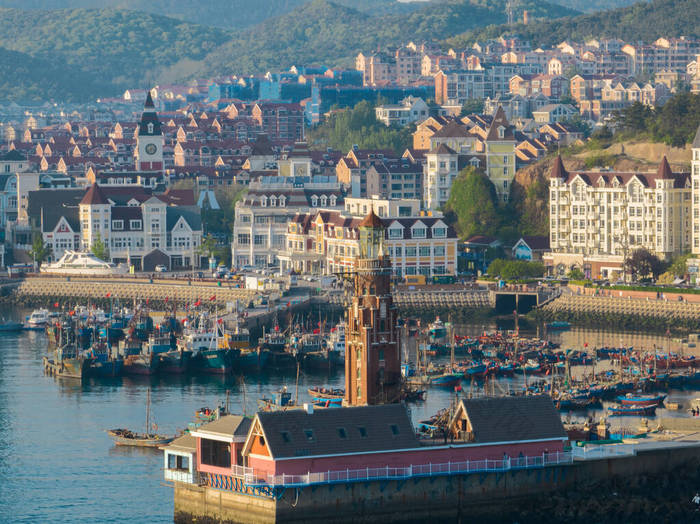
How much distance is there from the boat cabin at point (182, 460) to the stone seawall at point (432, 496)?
291mm

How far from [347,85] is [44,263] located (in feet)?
262

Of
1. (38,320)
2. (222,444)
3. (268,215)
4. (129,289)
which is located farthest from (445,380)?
(268,215)

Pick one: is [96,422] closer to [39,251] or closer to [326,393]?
[326,393]

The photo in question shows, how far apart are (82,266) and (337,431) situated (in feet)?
219

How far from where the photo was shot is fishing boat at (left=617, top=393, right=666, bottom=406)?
2884 inches

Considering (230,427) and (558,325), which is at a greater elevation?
(230,427)

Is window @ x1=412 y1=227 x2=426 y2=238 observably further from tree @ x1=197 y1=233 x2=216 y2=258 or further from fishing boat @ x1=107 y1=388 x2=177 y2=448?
fishing boat @ x1=107 y1=388 x2=177 y2=448

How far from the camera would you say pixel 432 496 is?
170 feet

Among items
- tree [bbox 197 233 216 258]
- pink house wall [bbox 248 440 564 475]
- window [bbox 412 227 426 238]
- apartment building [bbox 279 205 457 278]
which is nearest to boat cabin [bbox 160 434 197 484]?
pink house wall [bbox 248 440 564 475]

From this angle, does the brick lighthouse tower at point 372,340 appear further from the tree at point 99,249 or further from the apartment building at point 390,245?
the tree at point 99,249

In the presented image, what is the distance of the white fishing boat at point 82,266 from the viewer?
11544 cm

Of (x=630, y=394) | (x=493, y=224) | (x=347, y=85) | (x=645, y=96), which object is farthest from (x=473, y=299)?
(x=347, y=85)

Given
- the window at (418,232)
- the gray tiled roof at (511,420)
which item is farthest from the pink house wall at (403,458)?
the window at (418,232)

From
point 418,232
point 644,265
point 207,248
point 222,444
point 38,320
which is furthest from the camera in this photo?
point 207,248
